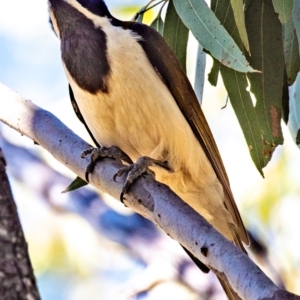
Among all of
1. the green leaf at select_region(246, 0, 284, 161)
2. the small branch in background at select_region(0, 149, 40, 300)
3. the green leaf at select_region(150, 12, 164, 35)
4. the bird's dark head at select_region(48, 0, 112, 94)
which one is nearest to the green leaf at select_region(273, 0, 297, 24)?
the green leaf at select_region(246, 0, 284, 161)

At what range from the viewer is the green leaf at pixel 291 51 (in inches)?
83.7

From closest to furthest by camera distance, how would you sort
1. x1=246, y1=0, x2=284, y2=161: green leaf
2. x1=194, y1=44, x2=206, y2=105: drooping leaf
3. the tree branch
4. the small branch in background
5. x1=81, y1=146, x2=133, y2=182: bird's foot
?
the small branch in background → the tree branch → x1=81, y1=146, x2=133, y2=182: bird's foot → x1=246, y1=0, x2=284, y2=161: green leaf → x1=194, y1=44, x2=206, y2=105: drooping leaf

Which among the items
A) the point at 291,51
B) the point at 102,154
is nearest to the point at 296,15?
Result: the point at 291,51

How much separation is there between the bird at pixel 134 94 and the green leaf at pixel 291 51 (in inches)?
11.0

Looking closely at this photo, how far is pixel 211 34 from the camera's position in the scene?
185 centimetres

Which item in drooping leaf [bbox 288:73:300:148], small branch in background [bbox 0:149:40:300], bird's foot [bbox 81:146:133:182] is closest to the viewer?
small branch in background [bbox 0:149:40:300]

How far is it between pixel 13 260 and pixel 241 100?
1.21 metres

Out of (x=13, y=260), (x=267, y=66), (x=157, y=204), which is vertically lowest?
(x=13, y=260)

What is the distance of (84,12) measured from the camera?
6.48ft

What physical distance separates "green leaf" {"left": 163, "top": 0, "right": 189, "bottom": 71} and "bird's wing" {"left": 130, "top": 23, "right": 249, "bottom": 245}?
0.23 m

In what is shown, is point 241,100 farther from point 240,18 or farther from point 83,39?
A: point 83,39

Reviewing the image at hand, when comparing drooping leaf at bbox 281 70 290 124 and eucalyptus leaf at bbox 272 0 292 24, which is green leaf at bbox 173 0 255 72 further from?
drooping leaf at bbox 281 70 290 124

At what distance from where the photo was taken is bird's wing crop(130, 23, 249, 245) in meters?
1.96

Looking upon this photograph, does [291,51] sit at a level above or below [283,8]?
above
